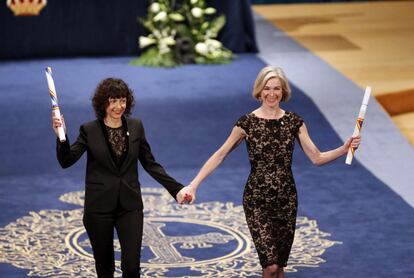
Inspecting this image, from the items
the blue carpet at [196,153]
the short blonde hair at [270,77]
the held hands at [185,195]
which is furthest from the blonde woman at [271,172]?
the blue carpet at [196,153]

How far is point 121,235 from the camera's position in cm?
576

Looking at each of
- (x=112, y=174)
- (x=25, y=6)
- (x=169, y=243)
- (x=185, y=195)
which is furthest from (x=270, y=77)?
(x=25, y=6)

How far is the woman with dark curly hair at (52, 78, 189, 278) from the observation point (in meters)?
5.71

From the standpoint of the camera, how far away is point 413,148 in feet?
32.4

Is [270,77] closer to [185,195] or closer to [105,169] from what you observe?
[185,195]

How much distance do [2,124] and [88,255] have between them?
322 cm

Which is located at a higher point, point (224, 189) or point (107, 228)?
point (107, 228)

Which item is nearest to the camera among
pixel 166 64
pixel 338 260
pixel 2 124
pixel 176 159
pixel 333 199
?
pixel 338 260

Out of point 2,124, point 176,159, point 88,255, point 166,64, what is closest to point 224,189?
point 176,159

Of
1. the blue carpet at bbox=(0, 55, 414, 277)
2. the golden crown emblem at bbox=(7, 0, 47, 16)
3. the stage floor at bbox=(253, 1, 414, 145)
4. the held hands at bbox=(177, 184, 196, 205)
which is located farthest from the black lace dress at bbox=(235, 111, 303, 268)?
the stage floor at bbox=(253, 1, 414, 145)

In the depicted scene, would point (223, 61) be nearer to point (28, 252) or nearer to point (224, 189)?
point (224, 189)

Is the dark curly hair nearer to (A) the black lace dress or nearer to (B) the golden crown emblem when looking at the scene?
(A) the black lace dress

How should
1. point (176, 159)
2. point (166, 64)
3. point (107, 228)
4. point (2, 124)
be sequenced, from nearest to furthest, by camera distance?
point (107, 228)
point (176, 159)
point (2, 124)
point (166, 64)

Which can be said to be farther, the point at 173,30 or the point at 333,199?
the point at 173,30
